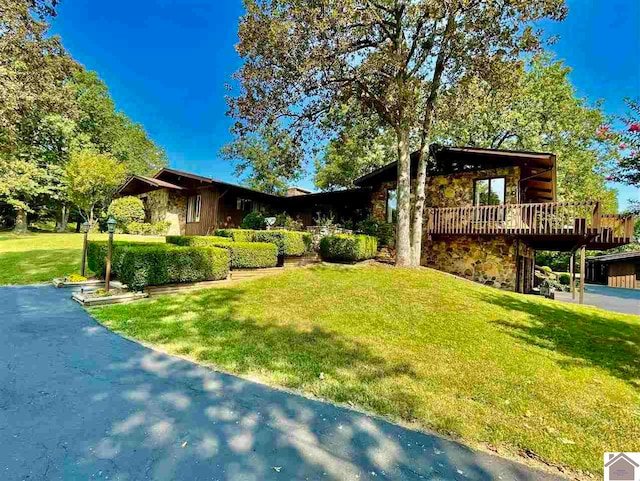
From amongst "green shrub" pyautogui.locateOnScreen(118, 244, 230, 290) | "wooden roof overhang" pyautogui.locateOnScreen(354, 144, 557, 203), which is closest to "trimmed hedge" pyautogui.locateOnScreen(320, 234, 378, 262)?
"wooden roof overhang" pyautogui.locateOnScreen(354, 144, 557, 203)

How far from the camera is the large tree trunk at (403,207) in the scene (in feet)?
35.7

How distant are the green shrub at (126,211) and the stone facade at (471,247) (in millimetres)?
17604

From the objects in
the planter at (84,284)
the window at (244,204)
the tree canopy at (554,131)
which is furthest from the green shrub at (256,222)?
the planter at (84,284)

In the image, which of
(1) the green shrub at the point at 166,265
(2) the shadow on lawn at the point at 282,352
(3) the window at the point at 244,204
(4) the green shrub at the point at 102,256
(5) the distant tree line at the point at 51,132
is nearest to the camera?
(2) the shadow on lawn at the point at 282,352

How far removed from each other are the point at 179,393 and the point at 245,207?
56.9ft

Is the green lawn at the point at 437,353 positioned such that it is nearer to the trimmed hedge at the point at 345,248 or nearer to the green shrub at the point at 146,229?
the trimmed hedge at the point at 345,248

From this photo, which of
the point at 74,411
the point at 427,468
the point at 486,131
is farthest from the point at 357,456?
the point at 486,131

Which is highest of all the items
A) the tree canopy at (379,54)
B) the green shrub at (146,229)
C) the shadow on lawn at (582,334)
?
the tree canopy at (379,54)

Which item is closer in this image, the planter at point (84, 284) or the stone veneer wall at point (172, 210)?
the planter at point (84, 284)

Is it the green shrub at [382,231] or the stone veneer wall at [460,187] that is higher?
the stone veneer wall at [460,187]

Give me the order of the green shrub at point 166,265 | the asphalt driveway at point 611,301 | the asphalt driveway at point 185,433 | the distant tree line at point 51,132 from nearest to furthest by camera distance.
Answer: the asphalt driveway at point 185,433 < the green shrub at point 166,265 < the distant tree line at point 51,132 < the asphalt driveway at point 611,301

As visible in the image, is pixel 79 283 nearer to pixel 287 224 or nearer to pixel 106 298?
pixel 106 298

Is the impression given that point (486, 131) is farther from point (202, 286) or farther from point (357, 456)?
point (357, 456)

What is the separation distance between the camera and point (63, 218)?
23641mm
